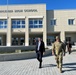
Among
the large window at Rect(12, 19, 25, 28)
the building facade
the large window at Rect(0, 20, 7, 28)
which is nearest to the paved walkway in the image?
the building facade

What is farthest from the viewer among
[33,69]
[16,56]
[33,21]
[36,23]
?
[33,21]

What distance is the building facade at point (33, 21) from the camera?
4281 centimetres

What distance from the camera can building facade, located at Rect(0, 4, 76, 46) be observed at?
4281 cm

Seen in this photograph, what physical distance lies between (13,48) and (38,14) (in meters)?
24.2

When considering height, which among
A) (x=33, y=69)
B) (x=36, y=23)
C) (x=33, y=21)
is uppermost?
(x=33, y=21)

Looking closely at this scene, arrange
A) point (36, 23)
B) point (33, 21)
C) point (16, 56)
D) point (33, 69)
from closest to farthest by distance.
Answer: point (33, 69), point (16, 56), point (36, 23), point (33, 21)

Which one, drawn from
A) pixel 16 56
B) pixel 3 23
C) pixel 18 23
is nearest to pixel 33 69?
pixel 16 56

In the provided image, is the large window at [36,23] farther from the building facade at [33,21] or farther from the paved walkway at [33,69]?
the paved walkway at [33,69]

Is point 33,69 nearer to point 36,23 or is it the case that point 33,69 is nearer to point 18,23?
point 36,23

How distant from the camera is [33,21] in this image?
43.6 metres

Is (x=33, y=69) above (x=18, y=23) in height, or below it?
below

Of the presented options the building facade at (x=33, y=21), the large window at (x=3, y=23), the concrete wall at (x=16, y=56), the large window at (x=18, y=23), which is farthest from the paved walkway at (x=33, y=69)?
the large window at (x=3, y=23)

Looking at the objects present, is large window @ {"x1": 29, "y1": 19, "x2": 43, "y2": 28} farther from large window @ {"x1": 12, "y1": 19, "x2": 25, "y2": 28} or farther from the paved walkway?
the paved walkway

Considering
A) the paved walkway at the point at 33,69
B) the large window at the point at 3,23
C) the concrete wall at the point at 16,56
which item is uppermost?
the large window at the point at 3,23
